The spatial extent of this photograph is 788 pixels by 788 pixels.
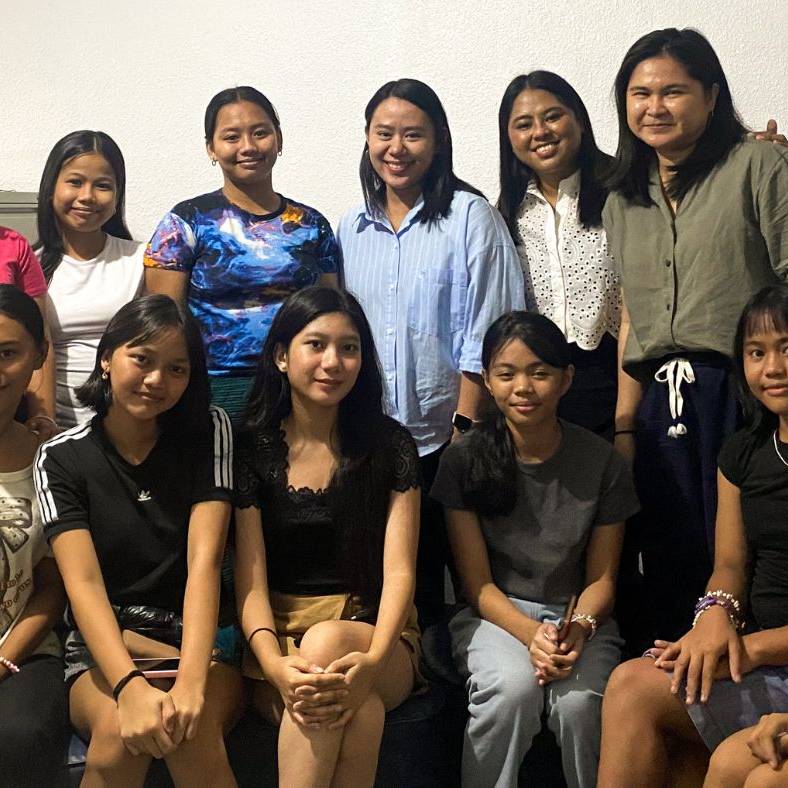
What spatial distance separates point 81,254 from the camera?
2.41 m

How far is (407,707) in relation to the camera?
1.91m

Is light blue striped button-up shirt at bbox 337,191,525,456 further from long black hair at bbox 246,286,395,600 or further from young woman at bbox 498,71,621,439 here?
long black hair at bbox 246,286,395,600

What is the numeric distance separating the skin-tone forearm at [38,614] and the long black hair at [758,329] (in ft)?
4.10

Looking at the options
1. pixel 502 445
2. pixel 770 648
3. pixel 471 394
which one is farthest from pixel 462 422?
pixel 770 648

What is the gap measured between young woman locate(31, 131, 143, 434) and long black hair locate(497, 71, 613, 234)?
0.84 m

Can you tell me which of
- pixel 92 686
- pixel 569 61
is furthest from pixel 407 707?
pixel 569 61

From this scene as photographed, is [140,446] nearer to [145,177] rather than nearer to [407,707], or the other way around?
[407,707]

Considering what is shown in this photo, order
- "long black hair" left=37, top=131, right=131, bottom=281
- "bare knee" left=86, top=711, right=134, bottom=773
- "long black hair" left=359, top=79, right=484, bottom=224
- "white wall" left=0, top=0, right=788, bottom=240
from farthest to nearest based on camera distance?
1. "white wall" left=0, top=0, right=788, bottom=240
2. "long black hair" left=37, top=131, right=131, bottom=281
3. "long black hair" left=359, top=79, right=484, bottom=224
4. "bare knee" left=86, top=711, right=134, bottom=773

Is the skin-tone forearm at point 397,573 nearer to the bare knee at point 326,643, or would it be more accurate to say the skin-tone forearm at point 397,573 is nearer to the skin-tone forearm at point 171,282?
the bare knee at point 326,643

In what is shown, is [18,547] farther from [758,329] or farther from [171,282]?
[758,329]

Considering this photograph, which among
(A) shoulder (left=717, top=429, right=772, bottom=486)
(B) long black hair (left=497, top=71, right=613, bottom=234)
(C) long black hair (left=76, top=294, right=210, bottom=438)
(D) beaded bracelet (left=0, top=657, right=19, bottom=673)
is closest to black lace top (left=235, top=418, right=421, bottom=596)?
(C) long black hair (left=76, top=294, right=210, bottom=438)

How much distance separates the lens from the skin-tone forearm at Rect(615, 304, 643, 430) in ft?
7.02

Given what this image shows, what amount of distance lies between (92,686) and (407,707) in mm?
551

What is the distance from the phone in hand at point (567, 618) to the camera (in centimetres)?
187
